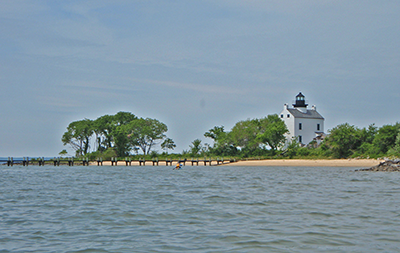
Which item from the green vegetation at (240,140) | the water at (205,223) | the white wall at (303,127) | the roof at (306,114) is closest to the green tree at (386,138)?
the green vegetation at (240,140)

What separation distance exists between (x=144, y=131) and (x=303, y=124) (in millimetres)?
28412

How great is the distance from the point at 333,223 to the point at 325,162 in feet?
142

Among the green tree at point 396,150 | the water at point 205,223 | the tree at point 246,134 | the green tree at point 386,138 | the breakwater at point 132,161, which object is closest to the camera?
the water at point 205,223

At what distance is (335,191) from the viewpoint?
66.3 ft

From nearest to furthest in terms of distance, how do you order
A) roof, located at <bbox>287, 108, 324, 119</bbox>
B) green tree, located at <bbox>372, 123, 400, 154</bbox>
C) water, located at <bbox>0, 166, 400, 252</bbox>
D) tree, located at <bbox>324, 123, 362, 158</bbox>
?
water, located at <bbox>0, 166, 400, 252</bbox>, green tree, located at <bbox>372, 123, 400, 154</bbox>, tree, located at <bbox>324, 123, 362, 158</bbox>, roof, located at <bbox>287, 108, 324, 119</bbox>

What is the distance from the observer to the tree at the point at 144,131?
77.8m

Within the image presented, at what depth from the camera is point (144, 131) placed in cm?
7731

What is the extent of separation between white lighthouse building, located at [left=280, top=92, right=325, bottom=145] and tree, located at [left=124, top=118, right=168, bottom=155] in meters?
23.0

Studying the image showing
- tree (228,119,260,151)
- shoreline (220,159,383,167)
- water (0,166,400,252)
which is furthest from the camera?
tree (228,119,260,151)

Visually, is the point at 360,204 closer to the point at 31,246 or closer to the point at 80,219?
the point at 80,219

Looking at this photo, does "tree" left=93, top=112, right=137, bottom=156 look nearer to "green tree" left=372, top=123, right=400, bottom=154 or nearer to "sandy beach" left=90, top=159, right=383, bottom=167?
"sandy beach" left=90, top=159, right=383, bottom=167

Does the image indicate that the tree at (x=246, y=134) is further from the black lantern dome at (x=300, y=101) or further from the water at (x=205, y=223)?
the water at (x=205, y=223)

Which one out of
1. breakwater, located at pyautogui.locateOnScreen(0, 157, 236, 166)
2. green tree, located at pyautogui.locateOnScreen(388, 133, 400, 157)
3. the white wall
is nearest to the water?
green tree, located at pyautogui.locateOnScreen(388, 133, 400, 157)

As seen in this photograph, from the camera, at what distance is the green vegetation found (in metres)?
53.5
